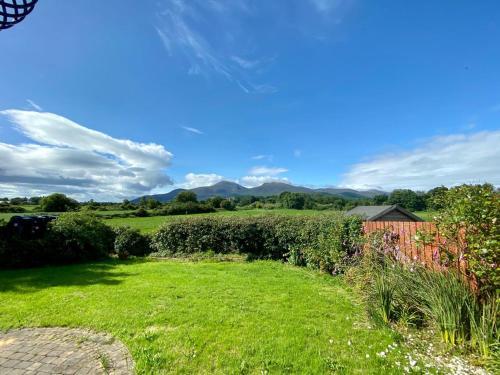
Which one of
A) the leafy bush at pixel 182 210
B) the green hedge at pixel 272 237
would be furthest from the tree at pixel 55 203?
the green hedge at pixel 272 237

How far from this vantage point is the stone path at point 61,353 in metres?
3.11

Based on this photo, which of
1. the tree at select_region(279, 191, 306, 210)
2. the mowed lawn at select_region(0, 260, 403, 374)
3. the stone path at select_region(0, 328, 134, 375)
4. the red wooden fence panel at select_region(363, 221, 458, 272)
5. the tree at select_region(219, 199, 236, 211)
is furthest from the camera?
the tree at select_region(219, 199, 236, 211)

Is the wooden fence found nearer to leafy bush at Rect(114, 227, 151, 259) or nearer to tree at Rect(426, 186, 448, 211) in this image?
tree at Rect(426, 186, 448, 211)

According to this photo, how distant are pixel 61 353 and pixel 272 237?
875 cm

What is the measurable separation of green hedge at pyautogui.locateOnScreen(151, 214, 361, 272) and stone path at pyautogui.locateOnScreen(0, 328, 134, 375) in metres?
5.99

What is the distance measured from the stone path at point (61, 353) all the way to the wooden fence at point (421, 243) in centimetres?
486

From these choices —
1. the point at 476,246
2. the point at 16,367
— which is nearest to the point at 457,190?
the point at 476,246

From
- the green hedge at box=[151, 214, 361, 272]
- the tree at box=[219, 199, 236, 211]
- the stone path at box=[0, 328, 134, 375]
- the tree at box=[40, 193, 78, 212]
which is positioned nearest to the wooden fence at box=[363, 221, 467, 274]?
the green hedge at box=[151, 214, 361, 272]

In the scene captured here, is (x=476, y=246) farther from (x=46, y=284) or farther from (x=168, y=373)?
(x=46, y=284)

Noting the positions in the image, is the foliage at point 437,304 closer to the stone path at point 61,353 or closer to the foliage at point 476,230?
the foliage at point 476,230

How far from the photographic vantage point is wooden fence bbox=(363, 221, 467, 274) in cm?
464

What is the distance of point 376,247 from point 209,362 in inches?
186

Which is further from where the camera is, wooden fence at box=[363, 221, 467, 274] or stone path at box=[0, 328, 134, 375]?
wooden fence at box=[363, 221, 467, 274]

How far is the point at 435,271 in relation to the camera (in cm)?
430
